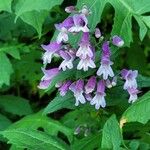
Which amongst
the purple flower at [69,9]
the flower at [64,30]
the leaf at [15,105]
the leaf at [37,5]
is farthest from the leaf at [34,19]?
the leaf at [15,105]

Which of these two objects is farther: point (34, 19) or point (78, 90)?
point (34, 19)

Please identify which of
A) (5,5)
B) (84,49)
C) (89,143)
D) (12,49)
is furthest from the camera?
(12,49)

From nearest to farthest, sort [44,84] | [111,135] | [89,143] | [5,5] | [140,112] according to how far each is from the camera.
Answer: [111,135] < [140,112] < [44,84] < [89,143] < [5,5]

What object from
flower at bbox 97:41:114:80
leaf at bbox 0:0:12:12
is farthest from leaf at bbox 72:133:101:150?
leaf at bbox 0:0:12:12

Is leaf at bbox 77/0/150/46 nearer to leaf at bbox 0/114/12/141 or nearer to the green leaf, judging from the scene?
the green leaf

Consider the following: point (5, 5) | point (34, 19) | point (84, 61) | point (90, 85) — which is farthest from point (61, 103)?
point (5, 5)

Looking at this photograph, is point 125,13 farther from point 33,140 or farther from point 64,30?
point 33,140

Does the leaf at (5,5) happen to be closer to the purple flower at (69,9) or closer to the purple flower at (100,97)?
the purple flower at (69,9)
